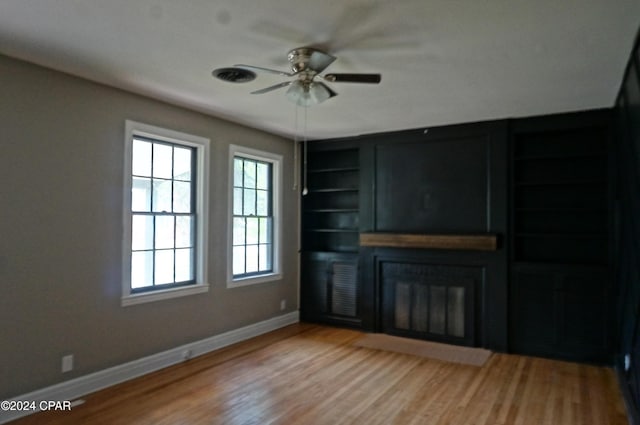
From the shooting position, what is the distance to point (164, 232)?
4.28 meters

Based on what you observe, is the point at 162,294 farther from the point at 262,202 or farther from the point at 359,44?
the point at 359,44

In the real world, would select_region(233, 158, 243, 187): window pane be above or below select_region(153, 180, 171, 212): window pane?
above

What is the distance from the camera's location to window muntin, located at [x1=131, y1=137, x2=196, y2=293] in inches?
159

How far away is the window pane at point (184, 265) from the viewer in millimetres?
4431

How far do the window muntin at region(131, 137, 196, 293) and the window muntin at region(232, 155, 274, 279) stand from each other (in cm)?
69

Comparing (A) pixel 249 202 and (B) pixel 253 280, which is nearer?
(B) pixel 253 280

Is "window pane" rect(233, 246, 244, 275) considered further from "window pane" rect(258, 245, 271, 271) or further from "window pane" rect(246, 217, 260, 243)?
"window pane" rect(258, 245, 271, 271)

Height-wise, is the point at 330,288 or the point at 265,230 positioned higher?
the point at 265,230

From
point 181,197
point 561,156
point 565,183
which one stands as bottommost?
point 181,197

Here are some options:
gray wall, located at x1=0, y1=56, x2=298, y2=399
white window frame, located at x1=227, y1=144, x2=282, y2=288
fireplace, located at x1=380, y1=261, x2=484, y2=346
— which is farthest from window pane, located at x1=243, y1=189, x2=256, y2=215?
fireplace, located at x1=380, y1=261, x2=484, y2=346

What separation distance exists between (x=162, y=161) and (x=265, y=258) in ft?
6.64

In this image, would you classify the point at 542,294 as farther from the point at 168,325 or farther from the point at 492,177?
the point at 168,325

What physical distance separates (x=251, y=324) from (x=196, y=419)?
221 centimetres

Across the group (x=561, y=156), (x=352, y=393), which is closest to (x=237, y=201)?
(x=352, y=393)
